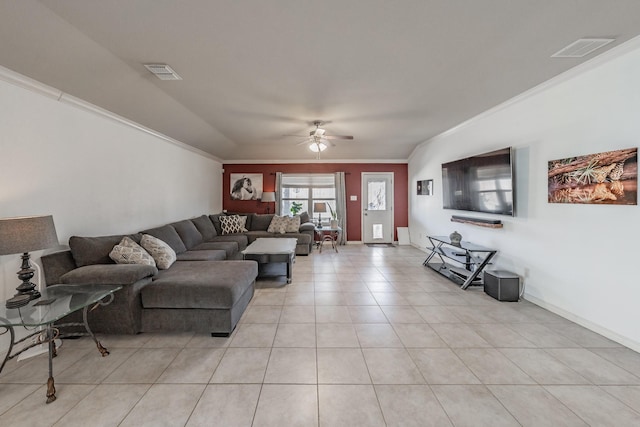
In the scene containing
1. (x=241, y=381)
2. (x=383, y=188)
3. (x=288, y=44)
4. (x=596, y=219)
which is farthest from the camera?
(x=383, y=188)

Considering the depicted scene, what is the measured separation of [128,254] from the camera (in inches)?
109

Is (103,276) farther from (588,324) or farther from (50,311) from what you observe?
(588,324)

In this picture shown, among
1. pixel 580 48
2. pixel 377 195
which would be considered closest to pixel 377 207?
pixel 377 195

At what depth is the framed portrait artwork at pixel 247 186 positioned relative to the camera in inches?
290

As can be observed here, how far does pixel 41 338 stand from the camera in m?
2.31

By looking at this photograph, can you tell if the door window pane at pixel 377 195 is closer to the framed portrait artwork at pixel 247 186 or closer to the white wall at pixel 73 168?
the framed portrait artwork at pixel 247 186

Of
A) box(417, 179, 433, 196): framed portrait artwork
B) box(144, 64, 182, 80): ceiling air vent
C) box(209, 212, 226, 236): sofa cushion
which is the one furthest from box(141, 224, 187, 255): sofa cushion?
box(417, 179, 433, 196): framed portrait artwork

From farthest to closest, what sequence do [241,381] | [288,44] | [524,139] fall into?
[524,139] < [288,44] < [241,381]

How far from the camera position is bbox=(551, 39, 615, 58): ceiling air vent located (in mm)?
2164

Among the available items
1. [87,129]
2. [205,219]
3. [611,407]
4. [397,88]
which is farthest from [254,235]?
[611,407]

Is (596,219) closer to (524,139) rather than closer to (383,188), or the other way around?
(524,139)

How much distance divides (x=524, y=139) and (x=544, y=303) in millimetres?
2034

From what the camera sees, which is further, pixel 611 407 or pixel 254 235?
pixel 254 235

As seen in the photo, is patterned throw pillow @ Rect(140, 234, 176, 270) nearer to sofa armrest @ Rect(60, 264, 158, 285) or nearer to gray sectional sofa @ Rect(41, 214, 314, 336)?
gray sectional sofa @ Rect(41, 214, 314, 336)
